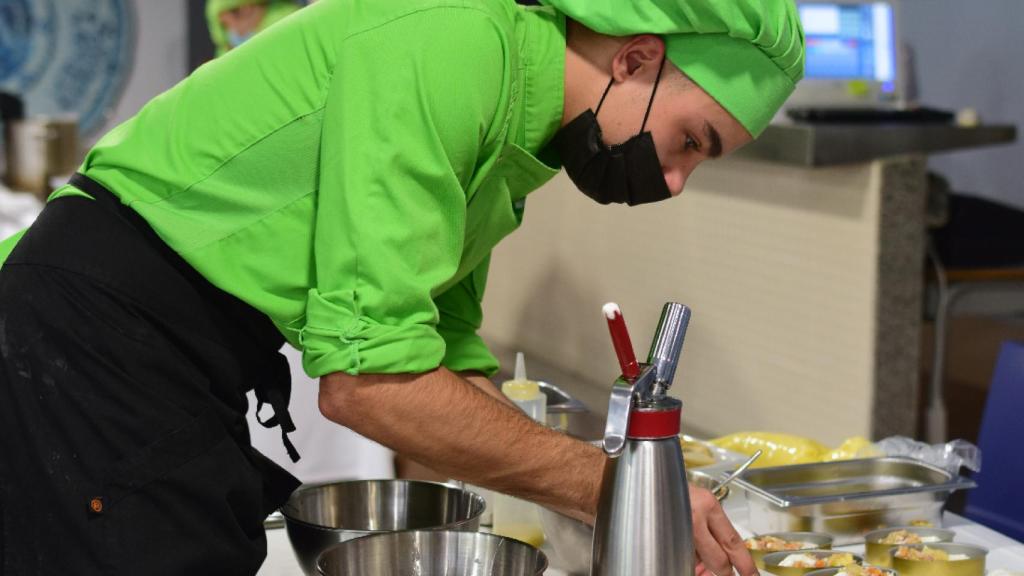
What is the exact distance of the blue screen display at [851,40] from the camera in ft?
14.0

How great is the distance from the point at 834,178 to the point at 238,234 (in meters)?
2.48

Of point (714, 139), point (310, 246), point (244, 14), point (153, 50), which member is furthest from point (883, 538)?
point (153, 50)

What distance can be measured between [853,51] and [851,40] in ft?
0.14

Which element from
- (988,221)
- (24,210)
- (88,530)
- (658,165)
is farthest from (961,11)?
(88,530)

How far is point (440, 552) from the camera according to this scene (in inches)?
46.4

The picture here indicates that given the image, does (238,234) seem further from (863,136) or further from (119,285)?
(863,136)

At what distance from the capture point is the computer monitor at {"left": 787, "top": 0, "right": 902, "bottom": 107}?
421cm

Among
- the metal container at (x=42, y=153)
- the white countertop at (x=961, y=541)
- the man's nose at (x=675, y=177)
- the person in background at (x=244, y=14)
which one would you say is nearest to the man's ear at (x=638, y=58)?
the man's nose at (x=675, y=177)

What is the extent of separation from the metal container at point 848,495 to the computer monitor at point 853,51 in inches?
108

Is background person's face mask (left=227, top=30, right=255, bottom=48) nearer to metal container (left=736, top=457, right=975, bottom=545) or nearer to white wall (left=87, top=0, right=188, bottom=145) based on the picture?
white wall (left=87, top=0, right=188, bottom=145)

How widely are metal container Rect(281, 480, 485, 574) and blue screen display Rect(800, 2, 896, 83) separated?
3215 mm

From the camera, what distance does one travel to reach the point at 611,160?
126 cm

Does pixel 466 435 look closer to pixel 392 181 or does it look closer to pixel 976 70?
pixel 392 181

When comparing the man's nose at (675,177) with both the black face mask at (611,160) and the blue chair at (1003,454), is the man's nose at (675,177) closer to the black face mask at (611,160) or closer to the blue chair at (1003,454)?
the black face mask at (611,160)
